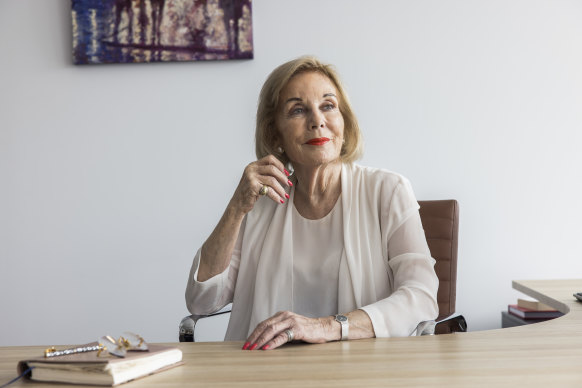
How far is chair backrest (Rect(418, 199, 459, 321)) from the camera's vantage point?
211cm

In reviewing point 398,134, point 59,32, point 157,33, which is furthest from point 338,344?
point 59,32

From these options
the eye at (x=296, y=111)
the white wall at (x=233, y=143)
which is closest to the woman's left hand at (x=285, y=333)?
the eye at (x=296, y=111)

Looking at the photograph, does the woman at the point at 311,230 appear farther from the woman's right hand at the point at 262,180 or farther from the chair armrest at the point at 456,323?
the chair armrest at the point at 456,323

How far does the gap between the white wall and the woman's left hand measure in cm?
180

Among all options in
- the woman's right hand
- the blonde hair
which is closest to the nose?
the blonde hair

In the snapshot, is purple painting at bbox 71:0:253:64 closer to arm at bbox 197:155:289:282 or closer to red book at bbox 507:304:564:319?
arm at bbox 197:155:289:282

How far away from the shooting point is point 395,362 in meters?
1.18

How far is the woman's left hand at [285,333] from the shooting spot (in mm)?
1361

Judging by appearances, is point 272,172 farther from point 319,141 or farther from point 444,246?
point 444,246

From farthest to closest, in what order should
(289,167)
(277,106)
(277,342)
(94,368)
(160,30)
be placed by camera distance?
(160,30), (289,167), (277,106), (277,342), (94,368)

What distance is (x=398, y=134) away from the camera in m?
3.12

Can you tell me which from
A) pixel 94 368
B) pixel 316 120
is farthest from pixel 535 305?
pixel 94 368

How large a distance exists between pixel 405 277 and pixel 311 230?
0.37 m

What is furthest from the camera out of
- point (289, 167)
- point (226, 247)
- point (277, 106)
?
point (289, 167)
